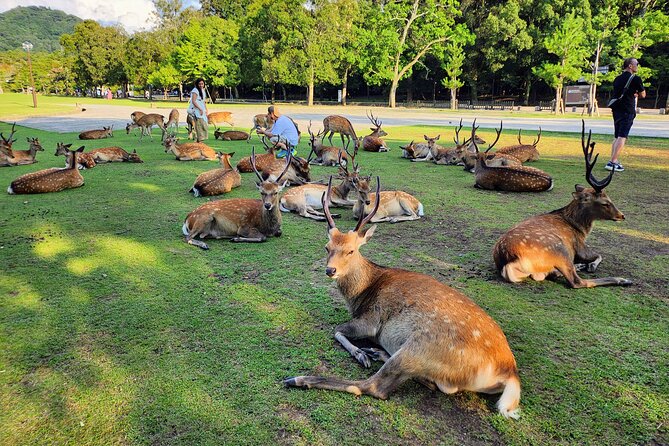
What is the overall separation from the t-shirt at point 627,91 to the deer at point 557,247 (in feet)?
17.4

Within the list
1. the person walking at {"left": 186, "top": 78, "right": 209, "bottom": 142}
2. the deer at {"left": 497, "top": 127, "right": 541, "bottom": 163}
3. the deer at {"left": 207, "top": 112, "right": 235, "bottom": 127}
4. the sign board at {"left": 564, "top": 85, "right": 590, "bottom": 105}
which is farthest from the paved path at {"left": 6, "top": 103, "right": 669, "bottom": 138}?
the deer at {"left": 497, "top": 127, "right": 541, "bottom": 163}

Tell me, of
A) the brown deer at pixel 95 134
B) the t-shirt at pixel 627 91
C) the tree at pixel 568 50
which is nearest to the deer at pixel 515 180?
the t-shirt at pixel 627 91

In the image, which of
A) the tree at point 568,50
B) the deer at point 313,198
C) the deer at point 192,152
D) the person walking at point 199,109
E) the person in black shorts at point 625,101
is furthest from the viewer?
the tree at point 568,50

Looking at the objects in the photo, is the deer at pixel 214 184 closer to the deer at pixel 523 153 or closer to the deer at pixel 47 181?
the deer at pixel 47 181

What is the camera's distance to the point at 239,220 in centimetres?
552

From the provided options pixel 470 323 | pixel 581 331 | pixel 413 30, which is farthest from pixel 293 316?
pixel 413 30

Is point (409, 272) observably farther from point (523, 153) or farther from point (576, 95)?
point (576, 95)

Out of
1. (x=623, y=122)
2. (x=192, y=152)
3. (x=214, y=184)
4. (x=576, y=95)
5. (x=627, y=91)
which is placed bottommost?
(x=214, y=184)

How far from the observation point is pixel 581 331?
328 centimetres

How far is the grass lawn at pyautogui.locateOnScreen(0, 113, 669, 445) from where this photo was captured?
239 centimetres

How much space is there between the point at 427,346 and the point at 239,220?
11.3 ft

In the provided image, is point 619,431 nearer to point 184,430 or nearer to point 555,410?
point 555,410

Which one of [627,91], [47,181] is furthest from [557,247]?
[47,181]

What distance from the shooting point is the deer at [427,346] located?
255 centimetres
